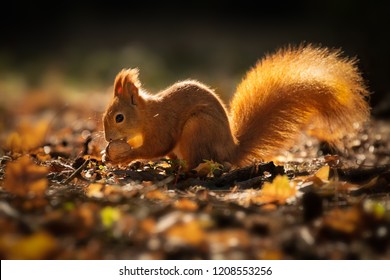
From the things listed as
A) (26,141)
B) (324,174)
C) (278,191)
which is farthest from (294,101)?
(26,141)

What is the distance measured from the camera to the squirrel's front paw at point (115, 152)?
4.02 metres

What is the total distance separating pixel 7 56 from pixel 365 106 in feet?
31.5

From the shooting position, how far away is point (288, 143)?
4.08 m

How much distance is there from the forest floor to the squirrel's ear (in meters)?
0.53

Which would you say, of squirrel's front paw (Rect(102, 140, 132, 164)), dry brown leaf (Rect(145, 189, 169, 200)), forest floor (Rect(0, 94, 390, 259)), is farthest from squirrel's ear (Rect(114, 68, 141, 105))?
dry brown leaf (Rect(145, 189, 169, 200))

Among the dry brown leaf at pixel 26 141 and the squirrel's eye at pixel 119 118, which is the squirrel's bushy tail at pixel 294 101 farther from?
the dry brown leaf at pixel 26 141

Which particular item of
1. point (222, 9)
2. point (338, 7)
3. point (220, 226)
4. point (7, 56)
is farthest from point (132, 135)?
point (222, 9)

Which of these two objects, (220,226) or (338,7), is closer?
(220,226)

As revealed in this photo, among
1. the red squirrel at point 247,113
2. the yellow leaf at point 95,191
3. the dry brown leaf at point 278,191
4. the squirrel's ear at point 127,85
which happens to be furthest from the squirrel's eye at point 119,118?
the dry brown leaf at point 278,191

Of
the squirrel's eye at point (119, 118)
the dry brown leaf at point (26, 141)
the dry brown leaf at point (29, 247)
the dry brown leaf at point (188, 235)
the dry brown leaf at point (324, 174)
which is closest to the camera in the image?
the dry brown leaf at point (29, 247)

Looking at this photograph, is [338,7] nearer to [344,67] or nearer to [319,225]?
[344,67]

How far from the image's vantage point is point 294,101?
398cm

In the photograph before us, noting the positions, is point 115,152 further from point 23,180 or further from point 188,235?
point 188,235

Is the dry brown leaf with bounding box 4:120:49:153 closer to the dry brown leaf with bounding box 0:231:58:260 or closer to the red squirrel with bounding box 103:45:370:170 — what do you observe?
the red squirrel with bounding box 103:45:370:170
